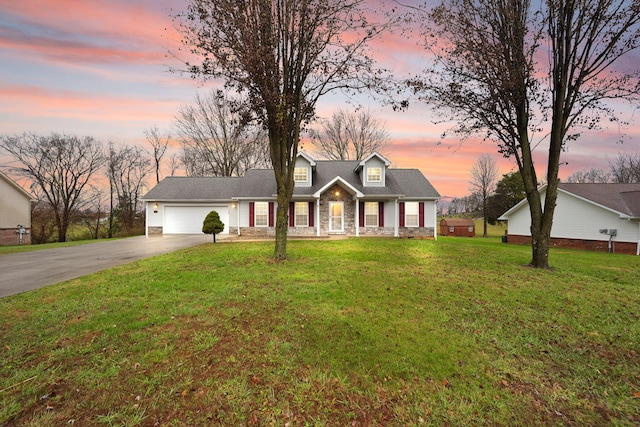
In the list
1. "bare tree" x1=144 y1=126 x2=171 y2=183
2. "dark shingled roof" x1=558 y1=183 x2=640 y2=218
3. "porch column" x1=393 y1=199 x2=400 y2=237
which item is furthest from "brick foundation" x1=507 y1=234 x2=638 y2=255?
"bare tree" x1=144 y1=126 x2=171 y2=183

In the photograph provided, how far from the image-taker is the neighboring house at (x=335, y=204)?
59.3ft

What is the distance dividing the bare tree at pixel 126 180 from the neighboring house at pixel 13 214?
679cm

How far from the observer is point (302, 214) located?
717 inches

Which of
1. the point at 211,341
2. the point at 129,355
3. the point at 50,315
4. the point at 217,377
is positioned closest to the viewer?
the point at 217,377

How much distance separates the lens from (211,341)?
140 inches

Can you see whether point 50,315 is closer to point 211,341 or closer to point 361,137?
point 211,341

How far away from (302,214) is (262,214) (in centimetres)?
281

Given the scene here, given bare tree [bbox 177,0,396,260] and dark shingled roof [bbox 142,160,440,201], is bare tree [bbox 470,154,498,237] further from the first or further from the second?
bare tree [bbox 177,0,396,260]

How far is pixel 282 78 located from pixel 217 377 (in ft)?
27.8

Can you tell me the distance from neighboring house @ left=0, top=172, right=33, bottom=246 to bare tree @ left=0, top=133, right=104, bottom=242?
338cm

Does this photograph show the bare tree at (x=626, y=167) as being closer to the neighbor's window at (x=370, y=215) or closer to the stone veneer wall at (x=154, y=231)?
the neighbor's window at (x=370, y=215)

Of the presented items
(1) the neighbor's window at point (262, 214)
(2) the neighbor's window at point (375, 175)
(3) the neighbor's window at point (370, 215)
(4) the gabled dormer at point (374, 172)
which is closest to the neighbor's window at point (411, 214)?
(3) the neighbor's window at point (370, 215)

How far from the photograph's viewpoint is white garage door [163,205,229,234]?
20562 mm

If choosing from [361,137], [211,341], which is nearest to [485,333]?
[211,341]
